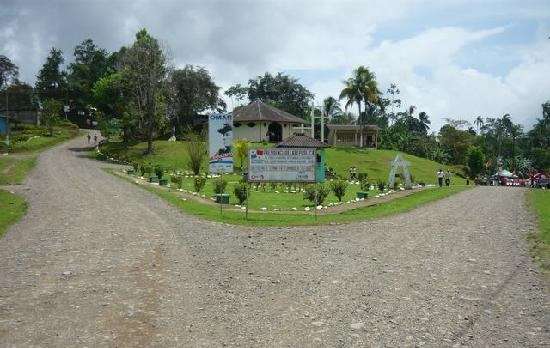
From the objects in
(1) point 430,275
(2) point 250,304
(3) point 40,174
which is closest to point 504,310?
(1) point 430,275

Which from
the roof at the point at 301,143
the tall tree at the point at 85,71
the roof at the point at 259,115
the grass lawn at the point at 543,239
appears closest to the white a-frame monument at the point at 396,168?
the roof at the point at 301,143

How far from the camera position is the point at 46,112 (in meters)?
67.6

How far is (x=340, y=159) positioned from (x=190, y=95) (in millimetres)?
22502

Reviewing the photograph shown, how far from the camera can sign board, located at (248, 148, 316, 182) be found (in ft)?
63.9

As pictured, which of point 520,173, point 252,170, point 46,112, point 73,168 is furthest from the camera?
point 520,173

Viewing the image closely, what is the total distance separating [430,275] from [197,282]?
4.35m

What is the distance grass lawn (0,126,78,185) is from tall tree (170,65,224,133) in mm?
14583

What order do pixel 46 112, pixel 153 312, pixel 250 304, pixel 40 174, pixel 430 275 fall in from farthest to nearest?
pixel 46 112
pixel 40 174
pixel 430 275
pixel 250 304
pixel 153 312

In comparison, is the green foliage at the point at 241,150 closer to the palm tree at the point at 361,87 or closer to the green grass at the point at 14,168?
the green grass at the point at 14,168

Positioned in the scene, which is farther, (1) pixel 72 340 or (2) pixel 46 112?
(2) pixel 46 112

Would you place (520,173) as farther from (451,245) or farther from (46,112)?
(451,245)

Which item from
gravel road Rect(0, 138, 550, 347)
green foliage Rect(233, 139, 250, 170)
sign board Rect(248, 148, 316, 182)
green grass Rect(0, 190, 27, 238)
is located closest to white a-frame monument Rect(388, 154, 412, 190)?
A: green foliage Rect(233, 139, 250, 170)

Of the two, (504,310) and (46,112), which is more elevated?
(46,112)

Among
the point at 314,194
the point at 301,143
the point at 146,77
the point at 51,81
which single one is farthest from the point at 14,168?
the point at 51,81
